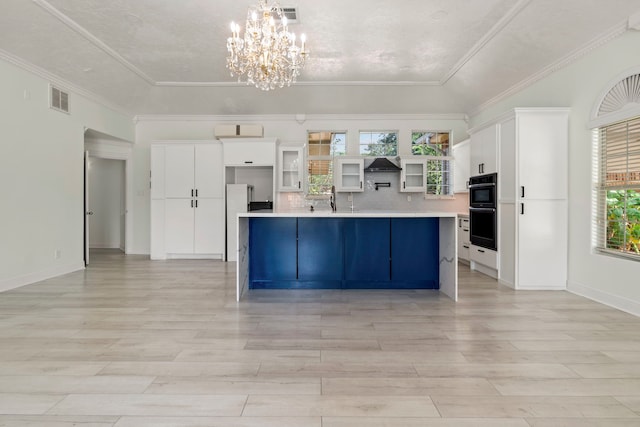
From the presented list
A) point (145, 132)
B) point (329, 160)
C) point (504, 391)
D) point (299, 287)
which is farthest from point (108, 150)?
point (504, 391)

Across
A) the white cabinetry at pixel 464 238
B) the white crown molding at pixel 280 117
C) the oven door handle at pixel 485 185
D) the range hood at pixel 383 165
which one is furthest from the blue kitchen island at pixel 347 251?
the white crown molding at pixel 280 117

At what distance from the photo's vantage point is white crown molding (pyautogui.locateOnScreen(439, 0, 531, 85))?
3.79 meters

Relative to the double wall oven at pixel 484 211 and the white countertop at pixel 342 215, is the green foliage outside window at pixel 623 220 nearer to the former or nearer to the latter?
the double wall oven at pixel 484 211

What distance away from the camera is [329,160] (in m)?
7.32

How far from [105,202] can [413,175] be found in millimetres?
7171

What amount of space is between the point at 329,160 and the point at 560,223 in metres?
4.27

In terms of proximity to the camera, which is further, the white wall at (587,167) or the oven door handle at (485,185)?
the oven door handle at (485,185)

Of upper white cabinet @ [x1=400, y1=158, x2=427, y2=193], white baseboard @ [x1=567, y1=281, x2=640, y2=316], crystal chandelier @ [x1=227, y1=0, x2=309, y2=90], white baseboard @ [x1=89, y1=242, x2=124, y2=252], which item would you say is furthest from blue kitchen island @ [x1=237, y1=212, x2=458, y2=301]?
white baseboard @ [x1=89, y1=242, x2=124, y2=252]

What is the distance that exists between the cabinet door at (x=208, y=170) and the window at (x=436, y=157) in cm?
396

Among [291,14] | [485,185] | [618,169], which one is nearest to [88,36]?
[291,14]

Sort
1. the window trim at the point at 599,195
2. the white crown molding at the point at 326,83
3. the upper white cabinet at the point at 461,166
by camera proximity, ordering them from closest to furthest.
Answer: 1. the window trim at the point at 599,195
2. the white crown molding at the point at 326,83
3. the upper white cabinet at the point at 461,166

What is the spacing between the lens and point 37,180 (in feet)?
15.6

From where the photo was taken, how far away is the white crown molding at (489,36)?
3.79 meters

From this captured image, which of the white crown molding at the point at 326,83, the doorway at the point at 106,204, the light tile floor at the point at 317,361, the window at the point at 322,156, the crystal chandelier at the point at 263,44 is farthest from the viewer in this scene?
Result: the doorway at the point at 106,204
